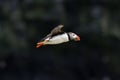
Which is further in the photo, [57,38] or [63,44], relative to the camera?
[63,44]

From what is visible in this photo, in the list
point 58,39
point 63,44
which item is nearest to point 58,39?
point 58,39

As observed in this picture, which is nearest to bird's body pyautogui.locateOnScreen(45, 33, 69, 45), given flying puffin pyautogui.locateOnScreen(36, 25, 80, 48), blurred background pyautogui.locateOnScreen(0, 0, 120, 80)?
flying puffin pyautogui.locateOnScreen(36, 25, 80, 48)

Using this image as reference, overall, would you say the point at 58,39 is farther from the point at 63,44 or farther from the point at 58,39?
the point at 63,44

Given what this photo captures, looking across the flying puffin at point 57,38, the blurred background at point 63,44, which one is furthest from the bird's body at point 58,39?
the blurred background at point 63,44

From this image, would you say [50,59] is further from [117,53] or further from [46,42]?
[46,42]

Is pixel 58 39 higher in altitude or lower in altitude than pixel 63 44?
higher

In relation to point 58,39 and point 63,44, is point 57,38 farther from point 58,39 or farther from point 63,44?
point 63,44

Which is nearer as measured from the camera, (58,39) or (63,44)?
(58,39)

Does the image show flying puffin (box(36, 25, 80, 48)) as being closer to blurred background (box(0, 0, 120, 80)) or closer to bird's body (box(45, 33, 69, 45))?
bird's body (box(45, 33, 69, 45))

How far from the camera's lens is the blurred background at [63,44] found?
10.8 meters

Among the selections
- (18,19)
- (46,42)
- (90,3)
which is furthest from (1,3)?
(46,42)

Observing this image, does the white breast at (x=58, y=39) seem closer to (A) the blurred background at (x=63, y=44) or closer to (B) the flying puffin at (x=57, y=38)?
(B) the flying puffin at (x=57, y=38)

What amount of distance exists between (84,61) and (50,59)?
2.36 ft

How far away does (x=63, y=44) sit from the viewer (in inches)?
448
